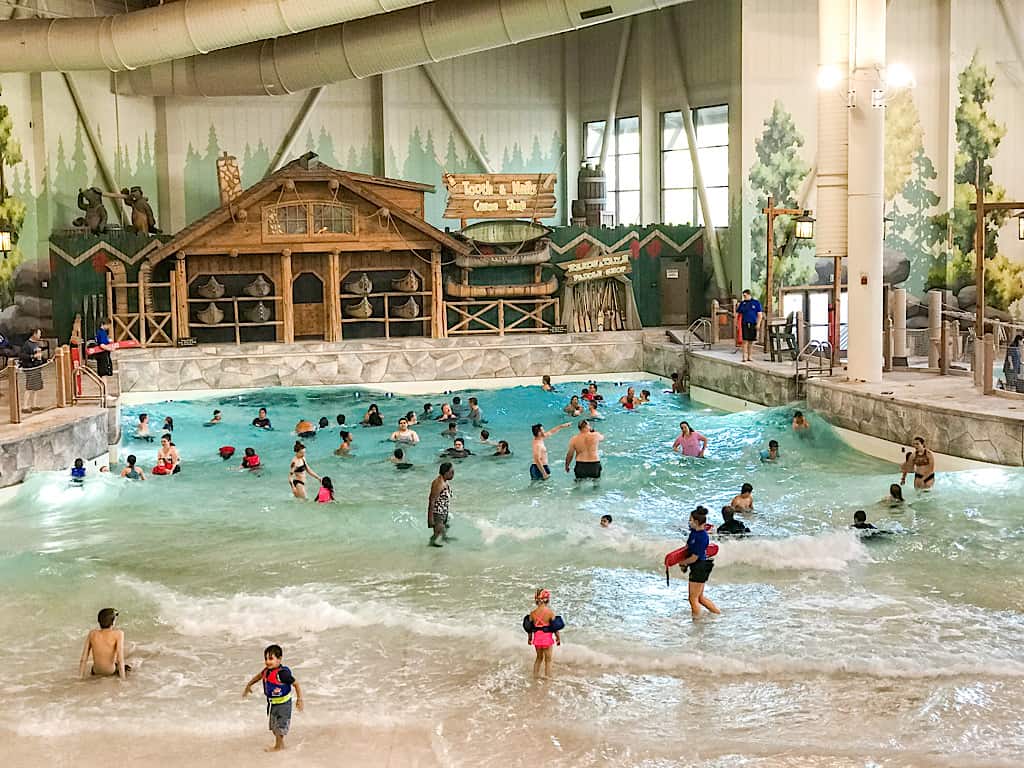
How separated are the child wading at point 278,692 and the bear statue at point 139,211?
23289mm

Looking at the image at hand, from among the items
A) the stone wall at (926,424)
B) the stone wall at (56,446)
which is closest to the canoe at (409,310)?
the stone wall at (56,446)

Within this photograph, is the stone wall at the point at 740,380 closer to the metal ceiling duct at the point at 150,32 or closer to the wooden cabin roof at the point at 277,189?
the wooden cabin roof at the point at 277,189

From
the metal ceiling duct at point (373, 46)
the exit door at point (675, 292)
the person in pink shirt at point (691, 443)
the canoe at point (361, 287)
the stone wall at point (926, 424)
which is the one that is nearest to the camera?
the stone wall at point (926, 424)

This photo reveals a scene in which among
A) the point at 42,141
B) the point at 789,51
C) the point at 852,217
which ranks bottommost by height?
the point at 852,217

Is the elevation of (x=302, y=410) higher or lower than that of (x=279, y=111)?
lower

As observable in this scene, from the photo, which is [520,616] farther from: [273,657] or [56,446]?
[56,446]

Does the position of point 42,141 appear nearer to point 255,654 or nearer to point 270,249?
point 270,249

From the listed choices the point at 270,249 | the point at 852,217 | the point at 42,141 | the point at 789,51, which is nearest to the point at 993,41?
the point at 789,51

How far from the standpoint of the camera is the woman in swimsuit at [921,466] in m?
15.4

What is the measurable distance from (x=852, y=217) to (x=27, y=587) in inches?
541

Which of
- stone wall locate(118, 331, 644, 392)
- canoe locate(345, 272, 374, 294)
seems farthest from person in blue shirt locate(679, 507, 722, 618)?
canoe locate(345, 272, 374, 294)

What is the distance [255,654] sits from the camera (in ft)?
34.7

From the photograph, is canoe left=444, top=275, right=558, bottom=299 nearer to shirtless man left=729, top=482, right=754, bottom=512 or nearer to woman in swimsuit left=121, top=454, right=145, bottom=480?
woman in swimsuit left=121, top=454, right=145, bottom=480

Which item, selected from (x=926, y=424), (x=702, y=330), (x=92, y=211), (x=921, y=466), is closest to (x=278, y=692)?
(x=921, y=466)
